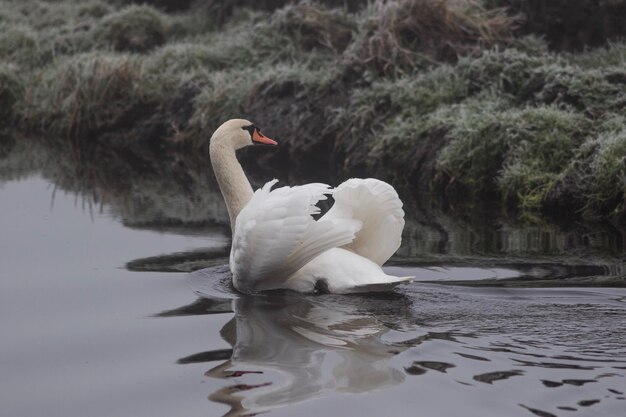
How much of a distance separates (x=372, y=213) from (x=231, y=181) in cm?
116

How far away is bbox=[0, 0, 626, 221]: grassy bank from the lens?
10883mm

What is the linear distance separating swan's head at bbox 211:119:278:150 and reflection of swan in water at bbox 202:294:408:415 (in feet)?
4.56

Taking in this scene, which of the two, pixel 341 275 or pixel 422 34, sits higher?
pixel 422 34

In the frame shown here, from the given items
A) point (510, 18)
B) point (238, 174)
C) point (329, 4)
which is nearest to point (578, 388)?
point (238, 174)

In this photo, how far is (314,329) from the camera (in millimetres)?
6434

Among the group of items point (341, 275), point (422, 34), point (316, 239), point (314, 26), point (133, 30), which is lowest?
point (341, 275)

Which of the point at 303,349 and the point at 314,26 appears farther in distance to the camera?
the point at 314,26

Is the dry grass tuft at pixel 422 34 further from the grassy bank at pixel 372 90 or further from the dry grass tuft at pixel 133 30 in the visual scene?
the dry grass tuft at pixel 133 30

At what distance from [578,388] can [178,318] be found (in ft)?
8.86

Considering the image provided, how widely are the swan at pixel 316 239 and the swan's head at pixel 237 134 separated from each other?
95cm

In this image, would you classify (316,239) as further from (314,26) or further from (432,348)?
(314,26)

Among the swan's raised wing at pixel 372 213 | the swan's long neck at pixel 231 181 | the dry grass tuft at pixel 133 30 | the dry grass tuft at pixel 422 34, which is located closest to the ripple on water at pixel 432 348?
the swan's raised wing at pixel 372 213

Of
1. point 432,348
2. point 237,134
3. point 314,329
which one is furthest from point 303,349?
point 237,134

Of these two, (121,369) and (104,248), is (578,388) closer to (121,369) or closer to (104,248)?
(121,369)
